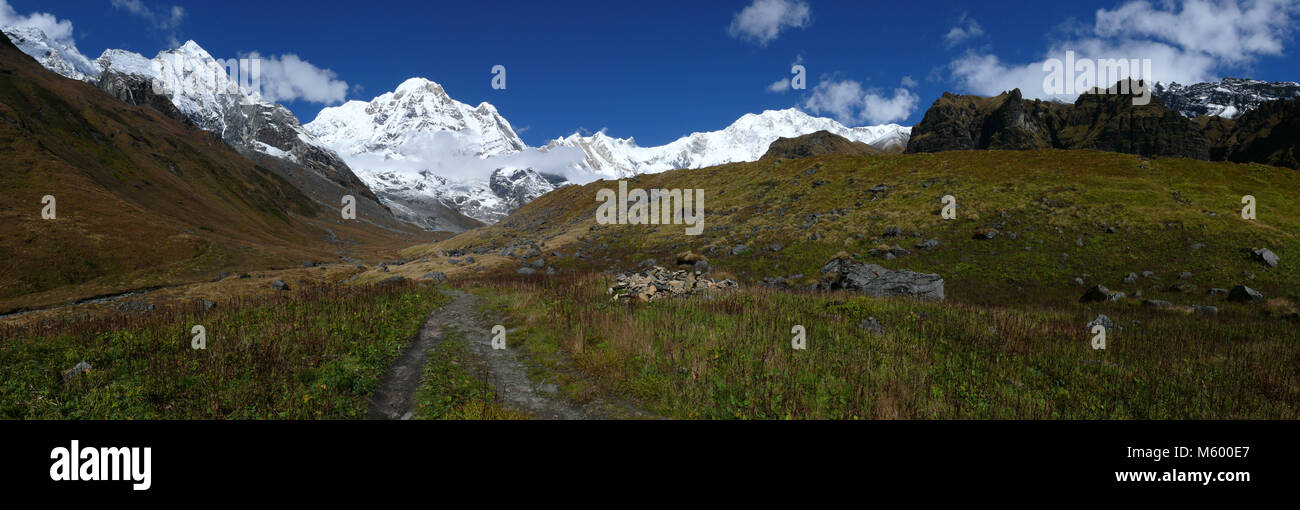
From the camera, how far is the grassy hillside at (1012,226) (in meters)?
24.7

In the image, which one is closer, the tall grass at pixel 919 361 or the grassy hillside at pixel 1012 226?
the tall grass at pixel 919 361

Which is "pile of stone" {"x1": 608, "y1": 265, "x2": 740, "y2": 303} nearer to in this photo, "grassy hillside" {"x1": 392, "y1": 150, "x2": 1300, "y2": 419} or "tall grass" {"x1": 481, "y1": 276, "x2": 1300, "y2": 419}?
"grassy hillside" {"x1": 392, "y1": 150, "x2": 1300, "y2": 419}

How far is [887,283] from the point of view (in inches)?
884

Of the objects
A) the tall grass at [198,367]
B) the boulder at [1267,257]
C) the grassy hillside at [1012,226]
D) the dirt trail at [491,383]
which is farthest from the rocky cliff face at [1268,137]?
the tall grass at [198,367]

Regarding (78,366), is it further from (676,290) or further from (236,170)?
(236,170)

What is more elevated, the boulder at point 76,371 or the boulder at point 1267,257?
the boulder at point 1267,257

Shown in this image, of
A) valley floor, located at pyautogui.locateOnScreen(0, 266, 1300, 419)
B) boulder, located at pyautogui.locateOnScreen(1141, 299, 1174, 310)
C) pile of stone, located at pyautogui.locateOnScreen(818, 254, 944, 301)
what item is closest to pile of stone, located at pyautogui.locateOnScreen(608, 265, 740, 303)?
valley floor, located at pyautogui.locateOnScreen(0, 266, 1300, 419)

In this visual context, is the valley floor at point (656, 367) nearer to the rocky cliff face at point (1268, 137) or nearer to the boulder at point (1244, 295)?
the boulder at point (1244, 295)

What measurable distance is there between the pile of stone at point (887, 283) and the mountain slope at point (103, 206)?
2227 inches

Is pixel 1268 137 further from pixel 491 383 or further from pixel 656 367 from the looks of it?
pixel 491 383

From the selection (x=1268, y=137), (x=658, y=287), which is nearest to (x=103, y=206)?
(x=658, y=287)
